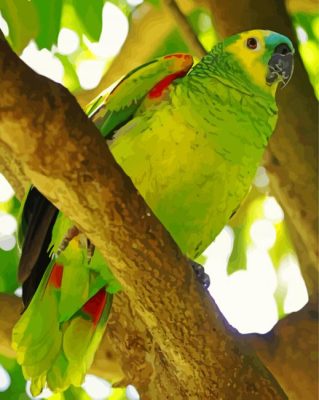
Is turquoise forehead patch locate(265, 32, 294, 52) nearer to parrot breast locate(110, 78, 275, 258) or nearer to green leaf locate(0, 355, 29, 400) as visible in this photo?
parrot breast locate(110, 78, 275, 258)

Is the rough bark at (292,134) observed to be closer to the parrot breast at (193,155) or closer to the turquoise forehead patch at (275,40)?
the turquoise forehead patch at (275,40)

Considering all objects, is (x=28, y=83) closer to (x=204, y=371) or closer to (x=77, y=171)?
(x=77, y=171)

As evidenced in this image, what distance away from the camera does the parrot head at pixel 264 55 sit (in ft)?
5.90

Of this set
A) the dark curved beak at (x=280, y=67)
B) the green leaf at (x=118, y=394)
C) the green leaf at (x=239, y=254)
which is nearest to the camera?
the dark curved beak at (x=280, y=67)

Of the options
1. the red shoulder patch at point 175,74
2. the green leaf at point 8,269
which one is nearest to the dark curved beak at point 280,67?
the red shoulder patch at point 175,74

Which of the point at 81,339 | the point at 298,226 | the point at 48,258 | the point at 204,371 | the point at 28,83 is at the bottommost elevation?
the point at 298,226

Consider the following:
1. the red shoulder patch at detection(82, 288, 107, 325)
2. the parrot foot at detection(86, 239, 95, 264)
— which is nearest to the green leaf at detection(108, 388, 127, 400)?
the red shoulder patch at detection(82, 288, 107, 325)

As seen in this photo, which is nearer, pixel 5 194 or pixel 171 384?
pixel 171 384

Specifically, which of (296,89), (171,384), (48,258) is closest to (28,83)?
(48,258)

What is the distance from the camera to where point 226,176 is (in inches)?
63.4

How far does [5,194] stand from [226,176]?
0.84 m

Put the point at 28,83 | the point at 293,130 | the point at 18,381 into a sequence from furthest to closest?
the point at 18,381 < the point at 293,130 < the point at 28,83

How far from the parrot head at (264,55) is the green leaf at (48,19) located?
45 cm

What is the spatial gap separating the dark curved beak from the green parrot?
10cm
